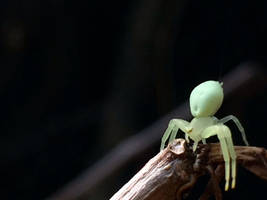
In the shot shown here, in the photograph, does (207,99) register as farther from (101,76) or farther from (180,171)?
(101,76)

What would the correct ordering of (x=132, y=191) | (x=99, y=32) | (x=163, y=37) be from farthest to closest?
(x=99, y=32)
(x=163, y=37)
(x=132, y=191)

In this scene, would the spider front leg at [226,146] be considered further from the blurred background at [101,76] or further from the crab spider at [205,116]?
the blurred background at [101,76]

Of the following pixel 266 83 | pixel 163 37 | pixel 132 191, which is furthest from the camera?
pixel 163 37

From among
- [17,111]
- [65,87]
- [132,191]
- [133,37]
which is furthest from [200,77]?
[132,191]

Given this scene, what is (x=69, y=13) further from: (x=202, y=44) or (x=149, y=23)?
(x=202, y=44)

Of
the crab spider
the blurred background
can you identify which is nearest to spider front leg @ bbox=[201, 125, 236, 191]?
the crab spider

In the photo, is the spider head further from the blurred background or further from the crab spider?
the blurred background

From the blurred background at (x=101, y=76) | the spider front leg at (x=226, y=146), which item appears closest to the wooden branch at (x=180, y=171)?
the spider front leg at (x=226, y=146)
